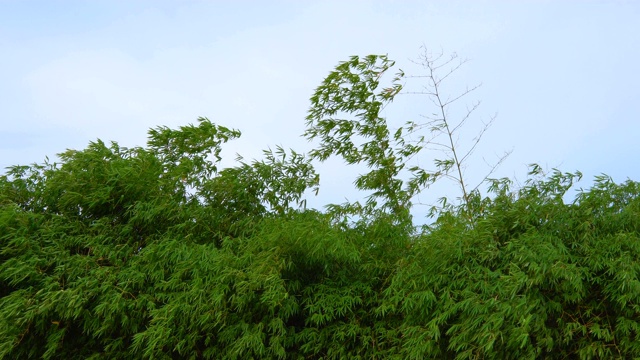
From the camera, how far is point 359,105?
303 inches

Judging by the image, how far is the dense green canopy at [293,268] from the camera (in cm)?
497

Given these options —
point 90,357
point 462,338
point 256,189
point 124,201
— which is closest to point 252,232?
point 256,189

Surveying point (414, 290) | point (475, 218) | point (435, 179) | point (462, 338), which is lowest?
point (462, 338)

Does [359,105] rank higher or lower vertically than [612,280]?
higher

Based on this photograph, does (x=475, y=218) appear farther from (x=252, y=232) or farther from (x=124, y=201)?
(x=124, y=201)

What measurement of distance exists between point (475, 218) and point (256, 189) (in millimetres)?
2621

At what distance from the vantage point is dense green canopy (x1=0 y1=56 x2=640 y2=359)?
4969 millimetres

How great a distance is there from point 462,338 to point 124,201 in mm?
3762

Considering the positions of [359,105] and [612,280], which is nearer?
[612,280]

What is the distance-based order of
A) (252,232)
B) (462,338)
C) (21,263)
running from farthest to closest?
(252,232) < (21,263) < (462,338)

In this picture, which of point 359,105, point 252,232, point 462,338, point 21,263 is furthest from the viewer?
point 359,105

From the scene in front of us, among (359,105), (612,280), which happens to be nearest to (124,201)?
(359,105)

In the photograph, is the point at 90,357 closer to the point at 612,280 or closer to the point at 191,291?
the point at 191,291

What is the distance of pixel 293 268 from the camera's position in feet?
19.0
